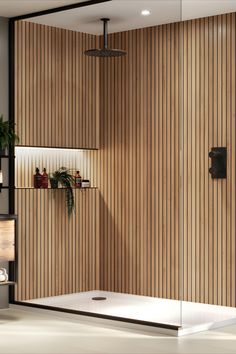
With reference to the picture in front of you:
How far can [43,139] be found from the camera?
9156mm

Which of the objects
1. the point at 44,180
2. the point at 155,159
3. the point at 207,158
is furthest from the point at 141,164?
the point at 44,180

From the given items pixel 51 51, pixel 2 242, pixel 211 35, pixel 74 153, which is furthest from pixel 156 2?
pixel 2 242

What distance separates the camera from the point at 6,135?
8.55 meters

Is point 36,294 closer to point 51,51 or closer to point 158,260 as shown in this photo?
point 158,260

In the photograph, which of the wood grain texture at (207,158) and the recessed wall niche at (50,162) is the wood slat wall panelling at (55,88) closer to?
the recessed wall niche at (50,162)

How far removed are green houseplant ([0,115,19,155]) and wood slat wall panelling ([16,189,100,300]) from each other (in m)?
0.60

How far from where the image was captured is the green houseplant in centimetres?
854

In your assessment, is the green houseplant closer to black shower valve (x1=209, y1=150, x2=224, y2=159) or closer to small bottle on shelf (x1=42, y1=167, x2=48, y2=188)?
small bottle on shelf (x1=42, y1=167, x2=48, y2=188)

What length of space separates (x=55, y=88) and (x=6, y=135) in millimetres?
1036

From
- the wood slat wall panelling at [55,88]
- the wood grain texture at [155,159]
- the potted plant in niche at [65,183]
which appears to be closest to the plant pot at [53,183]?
the potted plant in niche at [65,183]

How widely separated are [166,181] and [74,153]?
1.31 m

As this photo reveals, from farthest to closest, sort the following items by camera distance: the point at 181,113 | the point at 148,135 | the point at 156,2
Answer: the point at 148,135 < the point at 181,113 < the point at 156,2

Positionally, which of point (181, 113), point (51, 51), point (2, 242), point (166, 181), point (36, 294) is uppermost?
point (51, 51)

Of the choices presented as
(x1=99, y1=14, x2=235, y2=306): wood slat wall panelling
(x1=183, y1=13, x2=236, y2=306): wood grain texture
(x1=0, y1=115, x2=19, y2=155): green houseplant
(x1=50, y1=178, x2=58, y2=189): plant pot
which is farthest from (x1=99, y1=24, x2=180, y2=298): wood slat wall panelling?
(x1=0, y1=115, x2=19, y2=155): green houseplant
